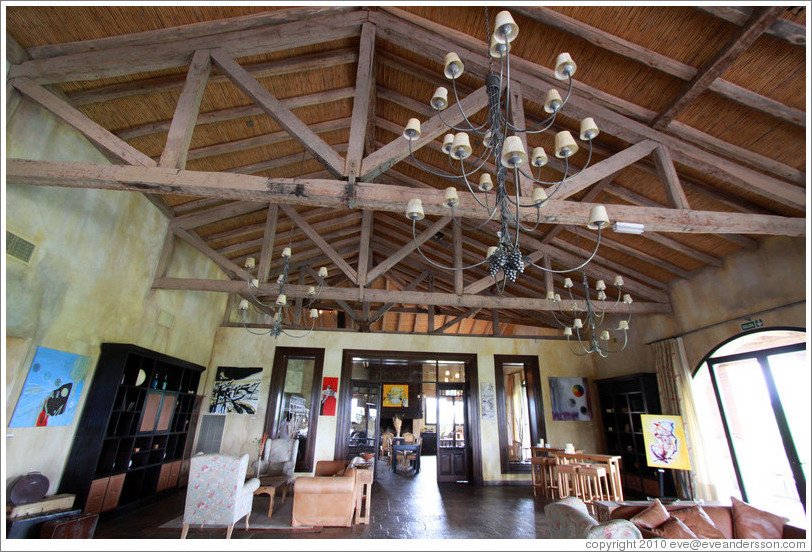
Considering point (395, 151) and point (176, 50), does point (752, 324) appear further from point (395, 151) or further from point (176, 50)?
point (176, 50)

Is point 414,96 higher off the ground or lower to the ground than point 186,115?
higher

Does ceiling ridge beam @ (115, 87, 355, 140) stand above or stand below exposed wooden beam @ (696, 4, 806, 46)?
above

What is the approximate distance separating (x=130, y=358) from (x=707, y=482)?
8780mm

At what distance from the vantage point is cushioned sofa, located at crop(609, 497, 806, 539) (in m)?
2.78

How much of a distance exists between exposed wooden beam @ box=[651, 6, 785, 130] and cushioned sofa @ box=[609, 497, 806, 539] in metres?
3.63

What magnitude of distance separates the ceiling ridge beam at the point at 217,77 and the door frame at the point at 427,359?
5804 mm

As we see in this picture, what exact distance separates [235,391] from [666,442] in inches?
304

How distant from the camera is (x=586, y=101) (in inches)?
162

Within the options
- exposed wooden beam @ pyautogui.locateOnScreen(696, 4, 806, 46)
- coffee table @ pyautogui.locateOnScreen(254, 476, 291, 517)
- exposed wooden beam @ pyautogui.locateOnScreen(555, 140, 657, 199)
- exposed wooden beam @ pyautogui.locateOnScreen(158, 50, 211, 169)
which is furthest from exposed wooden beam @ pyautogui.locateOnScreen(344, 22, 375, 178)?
coffee table @ pyautogui.locateOnScreen(254, 476, 291, 517)

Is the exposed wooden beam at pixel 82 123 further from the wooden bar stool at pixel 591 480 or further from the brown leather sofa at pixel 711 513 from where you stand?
the wooden bar stool at pixel 591 480

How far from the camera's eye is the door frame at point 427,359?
8.03 metres

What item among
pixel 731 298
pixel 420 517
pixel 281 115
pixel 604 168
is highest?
pixel 281 115

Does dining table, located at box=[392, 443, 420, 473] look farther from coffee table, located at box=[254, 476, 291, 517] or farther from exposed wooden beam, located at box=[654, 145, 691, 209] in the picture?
exposed wooden beam, located at box=[654, 145, 691, 209]

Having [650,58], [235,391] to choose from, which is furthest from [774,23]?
[235,391]
